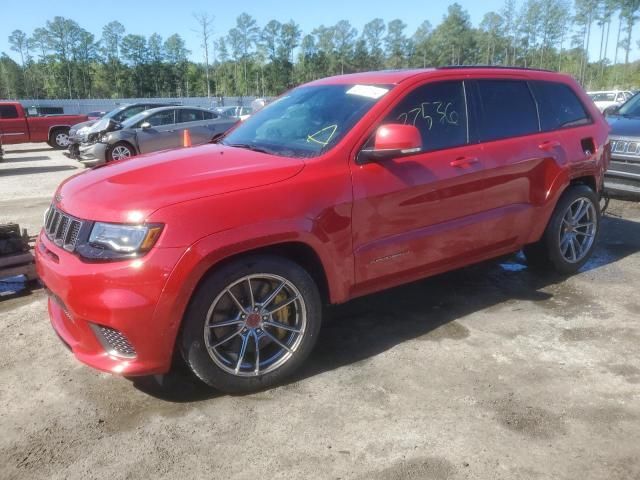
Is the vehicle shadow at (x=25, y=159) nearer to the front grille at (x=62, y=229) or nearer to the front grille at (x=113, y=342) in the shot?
the front grille at (x=62, y=229)

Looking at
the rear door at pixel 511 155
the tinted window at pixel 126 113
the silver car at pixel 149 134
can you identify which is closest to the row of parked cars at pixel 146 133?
the silver car at pixel 149 134

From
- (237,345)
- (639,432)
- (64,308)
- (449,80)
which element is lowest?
(639,432)

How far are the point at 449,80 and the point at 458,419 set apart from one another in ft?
7.83

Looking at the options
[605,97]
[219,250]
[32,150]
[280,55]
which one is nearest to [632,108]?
[219,250]

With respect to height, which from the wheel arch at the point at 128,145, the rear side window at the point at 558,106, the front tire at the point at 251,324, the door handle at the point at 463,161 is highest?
the rear side window at the point at 558,106

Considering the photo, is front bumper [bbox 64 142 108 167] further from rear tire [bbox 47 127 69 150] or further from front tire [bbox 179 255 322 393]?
front tire [bbox 179 255 322 393]

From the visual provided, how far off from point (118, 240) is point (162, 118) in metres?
11.5

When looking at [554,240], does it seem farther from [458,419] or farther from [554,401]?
[458,419]

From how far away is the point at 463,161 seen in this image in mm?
3785

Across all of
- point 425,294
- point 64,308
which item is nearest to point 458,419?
point 425,294

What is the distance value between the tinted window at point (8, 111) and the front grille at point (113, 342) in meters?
20.1

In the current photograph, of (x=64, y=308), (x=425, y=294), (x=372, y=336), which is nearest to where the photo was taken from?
(x=64, y=308)

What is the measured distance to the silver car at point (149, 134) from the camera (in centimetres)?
1282

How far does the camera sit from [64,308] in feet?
9.59
